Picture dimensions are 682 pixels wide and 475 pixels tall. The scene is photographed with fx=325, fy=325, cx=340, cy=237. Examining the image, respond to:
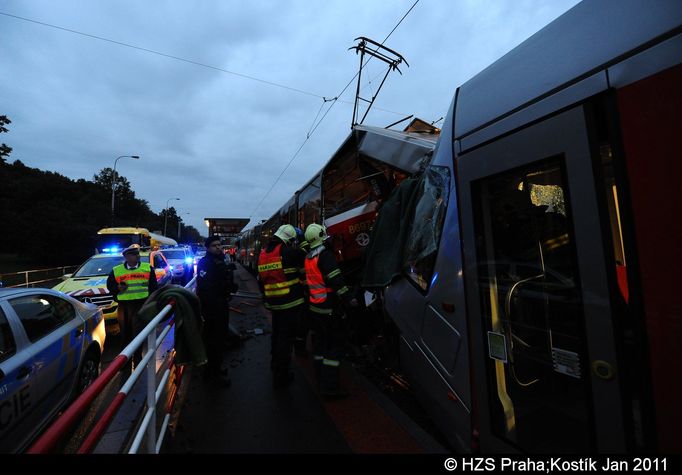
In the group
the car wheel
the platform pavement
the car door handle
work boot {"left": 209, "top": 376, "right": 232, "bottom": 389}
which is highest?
the car door handle

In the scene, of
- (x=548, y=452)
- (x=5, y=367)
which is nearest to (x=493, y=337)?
(x=548, y=452)

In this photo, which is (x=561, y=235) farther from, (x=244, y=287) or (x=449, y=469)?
(x=244, y=287)

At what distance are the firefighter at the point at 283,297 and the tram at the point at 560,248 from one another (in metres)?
1.41

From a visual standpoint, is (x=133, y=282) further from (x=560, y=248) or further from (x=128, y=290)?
(x=560, y=248)

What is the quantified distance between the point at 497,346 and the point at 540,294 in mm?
449

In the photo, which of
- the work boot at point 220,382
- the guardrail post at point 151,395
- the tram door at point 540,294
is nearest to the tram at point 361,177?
the tram door at point 540,294

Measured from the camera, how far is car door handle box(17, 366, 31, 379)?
2.54 m

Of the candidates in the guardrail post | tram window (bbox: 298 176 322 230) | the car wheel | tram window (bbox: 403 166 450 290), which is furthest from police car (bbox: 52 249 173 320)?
tram window (bbox: 403 166 450 290)

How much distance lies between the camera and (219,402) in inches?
135

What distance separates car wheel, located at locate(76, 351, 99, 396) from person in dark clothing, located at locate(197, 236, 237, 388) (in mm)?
1266

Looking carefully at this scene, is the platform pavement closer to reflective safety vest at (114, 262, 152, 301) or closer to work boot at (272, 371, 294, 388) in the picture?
work boot at (272, 371, 294, 388)

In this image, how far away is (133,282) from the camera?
15.7ft

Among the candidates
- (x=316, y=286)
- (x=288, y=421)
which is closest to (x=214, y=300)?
(x=316, y=286)

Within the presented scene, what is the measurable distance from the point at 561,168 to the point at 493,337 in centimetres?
108
